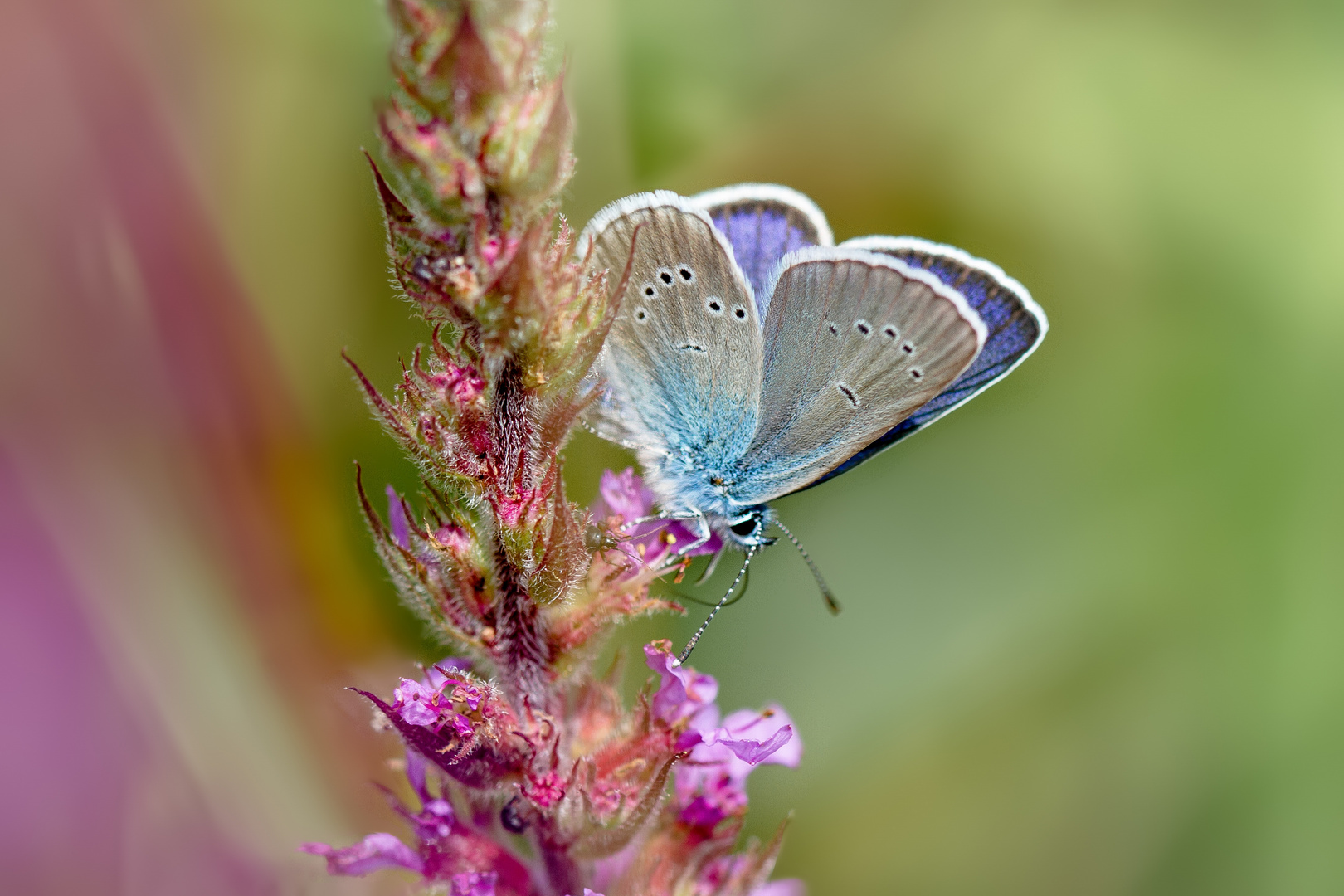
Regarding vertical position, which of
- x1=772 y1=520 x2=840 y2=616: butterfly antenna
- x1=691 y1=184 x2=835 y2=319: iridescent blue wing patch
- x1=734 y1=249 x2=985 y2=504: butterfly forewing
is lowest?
x1=772 y1=520 x2=840 y2=616: butterfly antenna

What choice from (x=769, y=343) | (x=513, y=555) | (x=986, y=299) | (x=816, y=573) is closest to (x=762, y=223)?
(x=769, y=343)

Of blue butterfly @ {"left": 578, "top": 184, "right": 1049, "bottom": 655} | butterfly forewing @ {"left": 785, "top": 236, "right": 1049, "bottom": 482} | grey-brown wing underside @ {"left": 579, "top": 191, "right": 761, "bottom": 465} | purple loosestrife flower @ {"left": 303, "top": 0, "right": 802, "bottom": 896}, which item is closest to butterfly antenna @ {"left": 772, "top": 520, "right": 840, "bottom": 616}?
blue butterfly @ {"left": 578, "top": 184, "right": 1049, "bottom": 655}

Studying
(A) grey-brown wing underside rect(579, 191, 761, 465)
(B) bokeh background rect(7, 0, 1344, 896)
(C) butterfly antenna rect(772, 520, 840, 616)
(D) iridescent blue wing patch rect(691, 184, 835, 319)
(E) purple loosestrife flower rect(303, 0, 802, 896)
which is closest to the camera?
(E) purple loosestrife flower rect(303, 0, 802, 896)

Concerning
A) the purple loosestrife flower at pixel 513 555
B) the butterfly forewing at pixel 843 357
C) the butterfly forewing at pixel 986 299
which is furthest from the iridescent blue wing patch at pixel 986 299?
the purple loosestrife flower at pixel 513 555

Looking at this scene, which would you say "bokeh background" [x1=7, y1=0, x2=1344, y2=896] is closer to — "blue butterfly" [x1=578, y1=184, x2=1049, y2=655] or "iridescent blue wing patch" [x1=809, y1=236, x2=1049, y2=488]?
"blue butterfly" [x1=578, y1=184, x2=1049, y2=655]

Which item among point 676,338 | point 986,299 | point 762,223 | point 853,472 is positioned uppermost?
point 762,223

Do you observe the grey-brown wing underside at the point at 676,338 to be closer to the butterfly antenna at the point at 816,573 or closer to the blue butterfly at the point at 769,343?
the blue butterfly at the point at 769,343

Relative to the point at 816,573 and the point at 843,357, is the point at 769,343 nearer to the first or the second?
the point at 843,357
